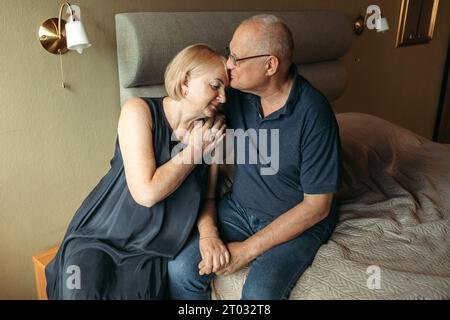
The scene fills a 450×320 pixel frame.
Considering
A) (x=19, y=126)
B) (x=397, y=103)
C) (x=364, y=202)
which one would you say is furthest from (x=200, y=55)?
(x=397, y=103)

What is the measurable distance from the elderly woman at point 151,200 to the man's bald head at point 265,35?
0.11m

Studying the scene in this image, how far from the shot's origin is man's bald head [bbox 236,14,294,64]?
1.23 metres

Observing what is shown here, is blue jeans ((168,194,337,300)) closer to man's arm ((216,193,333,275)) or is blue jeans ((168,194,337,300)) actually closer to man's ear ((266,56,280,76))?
man's arm ((216,193,333,275))

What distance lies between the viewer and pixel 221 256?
1.23 m

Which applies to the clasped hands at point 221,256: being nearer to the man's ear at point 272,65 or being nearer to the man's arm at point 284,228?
the man's arm at point 284,228

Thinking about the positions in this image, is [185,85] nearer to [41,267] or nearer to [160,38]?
[160,38]

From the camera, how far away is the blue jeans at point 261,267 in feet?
3.90

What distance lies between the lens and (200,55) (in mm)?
1224

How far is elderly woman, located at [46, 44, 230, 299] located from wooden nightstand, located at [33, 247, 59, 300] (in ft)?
0.68

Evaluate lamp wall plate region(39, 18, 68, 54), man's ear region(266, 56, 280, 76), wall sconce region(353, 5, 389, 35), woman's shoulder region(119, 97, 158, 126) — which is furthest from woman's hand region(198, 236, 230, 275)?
wall sconce region(353, 5, 389, 35)

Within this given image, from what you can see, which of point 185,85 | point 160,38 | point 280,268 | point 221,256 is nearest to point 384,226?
point 280,268

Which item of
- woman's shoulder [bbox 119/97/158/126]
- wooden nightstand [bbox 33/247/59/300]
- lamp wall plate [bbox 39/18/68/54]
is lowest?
wooden nightstand [bbox 33/247/59/300]

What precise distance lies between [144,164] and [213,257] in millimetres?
334
